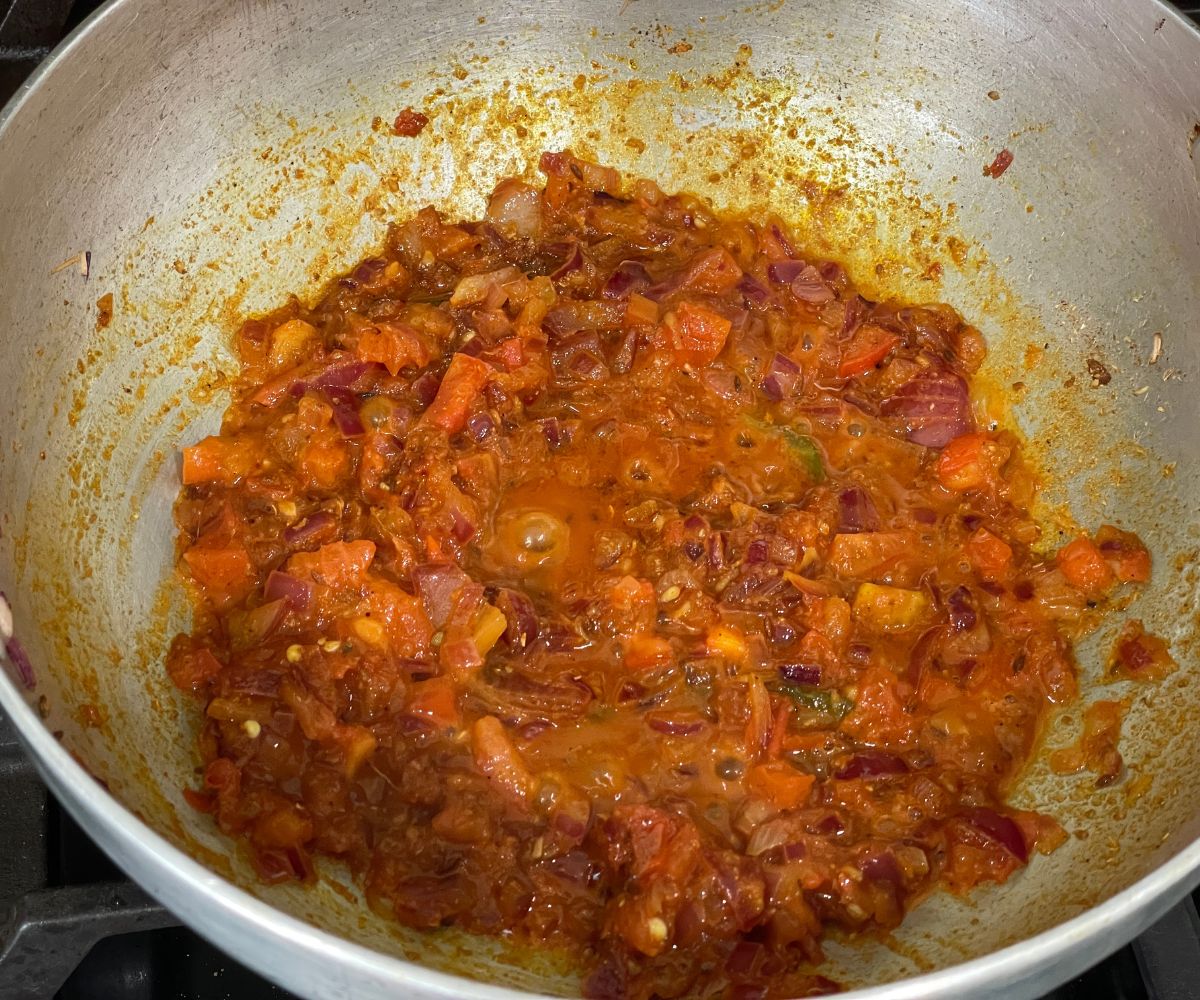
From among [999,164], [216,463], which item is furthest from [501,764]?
[999,164]

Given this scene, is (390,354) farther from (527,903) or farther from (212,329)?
(527,903)

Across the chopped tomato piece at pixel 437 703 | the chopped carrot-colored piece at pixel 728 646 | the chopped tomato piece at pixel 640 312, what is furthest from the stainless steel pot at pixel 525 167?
the chopped carrot-colored piece at pixel 728 646

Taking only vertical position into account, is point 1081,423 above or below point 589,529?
above

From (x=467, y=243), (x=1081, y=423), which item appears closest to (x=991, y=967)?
(x=1081, y=423)

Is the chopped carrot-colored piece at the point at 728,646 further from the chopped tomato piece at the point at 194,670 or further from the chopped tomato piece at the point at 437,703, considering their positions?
the chopped tomato piece at the point at 194,670

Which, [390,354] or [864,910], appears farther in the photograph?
[390,354]

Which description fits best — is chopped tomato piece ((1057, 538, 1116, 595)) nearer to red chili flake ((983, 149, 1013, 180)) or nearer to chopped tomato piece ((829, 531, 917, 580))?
chopped tomato piece ((829, 531, 917, 580))
